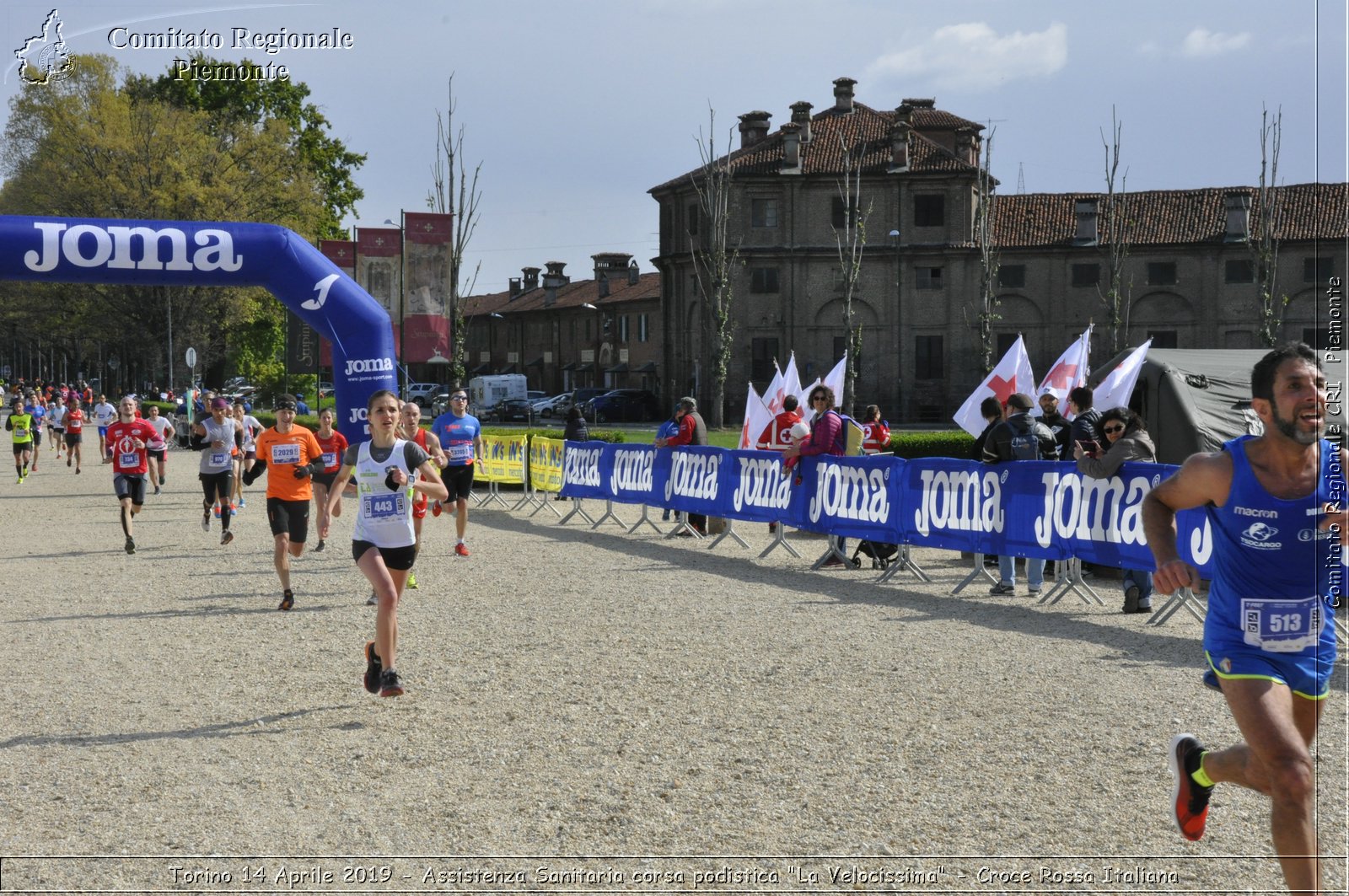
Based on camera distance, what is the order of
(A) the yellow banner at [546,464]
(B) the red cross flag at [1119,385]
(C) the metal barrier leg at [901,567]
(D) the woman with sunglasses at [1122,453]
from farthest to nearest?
(A) the yellow banner at [546,464], (B) the red cross flag at [1119,385], (C) the metal barrier leg at [901,567], (D) the woman with sunglasses at [1122,453]

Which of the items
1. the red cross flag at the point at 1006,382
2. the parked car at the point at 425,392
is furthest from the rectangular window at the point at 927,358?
the red cross flag at the point at 1006,382

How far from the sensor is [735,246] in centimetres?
6406

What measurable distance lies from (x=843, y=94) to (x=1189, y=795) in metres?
67.8

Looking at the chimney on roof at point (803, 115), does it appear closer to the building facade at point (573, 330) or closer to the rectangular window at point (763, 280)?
the rectangular window at point (763, 280)

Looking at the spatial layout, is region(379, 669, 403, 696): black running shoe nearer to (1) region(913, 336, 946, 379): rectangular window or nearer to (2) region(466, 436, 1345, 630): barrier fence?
(2) region(466, 436, 1345, 630): barrier fence

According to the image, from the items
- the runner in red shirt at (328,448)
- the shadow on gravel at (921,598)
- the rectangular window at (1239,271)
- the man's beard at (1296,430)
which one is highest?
the rectangular window at (1239,271)

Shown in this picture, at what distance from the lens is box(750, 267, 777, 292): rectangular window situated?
64.5m

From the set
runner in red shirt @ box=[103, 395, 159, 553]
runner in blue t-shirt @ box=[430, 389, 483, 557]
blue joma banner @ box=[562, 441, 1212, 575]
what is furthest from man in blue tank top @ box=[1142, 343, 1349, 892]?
runner in red shirt @ box=[103, 395, 159, 553]

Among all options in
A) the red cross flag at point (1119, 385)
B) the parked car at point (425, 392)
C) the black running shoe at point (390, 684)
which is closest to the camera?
the black running shoe at point (390, 684)

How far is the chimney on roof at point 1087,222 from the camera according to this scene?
64.2 m

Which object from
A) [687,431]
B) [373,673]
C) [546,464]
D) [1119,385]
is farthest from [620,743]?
[546,464]

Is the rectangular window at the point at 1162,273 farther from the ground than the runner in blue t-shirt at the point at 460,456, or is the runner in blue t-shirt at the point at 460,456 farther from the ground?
the rectangular window at the point at 1162,273

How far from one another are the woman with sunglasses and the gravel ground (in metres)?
0.33

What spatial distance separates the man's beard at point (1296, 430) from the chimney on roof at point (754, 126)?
6467cm
